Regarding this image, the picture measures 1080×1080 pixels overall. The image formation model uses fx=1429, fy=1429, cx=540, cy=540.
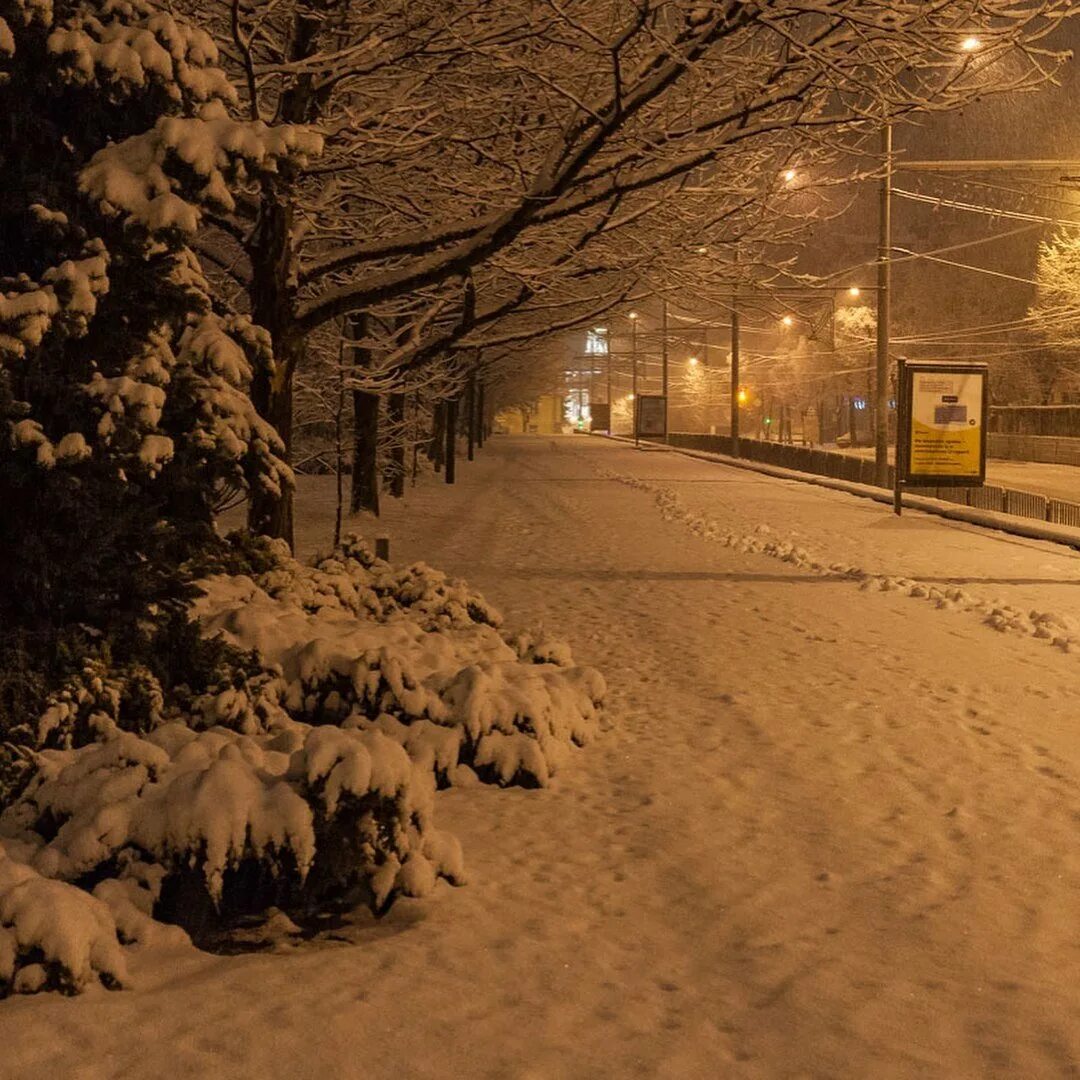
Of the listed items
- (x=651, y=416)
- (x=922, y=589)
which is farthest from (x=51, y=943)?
(x=651, y=416)

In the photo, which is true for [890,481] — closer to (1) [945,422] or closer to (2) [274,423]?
(1) [945,422]

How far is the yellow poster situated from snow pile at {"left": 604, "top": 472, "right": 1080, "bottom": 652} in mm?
3373

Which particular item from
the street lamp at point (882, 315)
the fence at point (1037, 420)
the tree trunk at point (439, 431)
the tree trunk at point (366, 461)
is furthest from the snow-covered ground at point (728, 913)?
the fence at point (1037, 420)

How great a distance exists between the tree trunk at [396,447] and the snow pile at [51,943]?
19891 millimetres

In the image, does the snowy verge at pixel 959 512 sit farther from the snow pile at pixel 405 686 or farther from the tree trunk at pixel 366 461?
the snow pile at pixel 405 686

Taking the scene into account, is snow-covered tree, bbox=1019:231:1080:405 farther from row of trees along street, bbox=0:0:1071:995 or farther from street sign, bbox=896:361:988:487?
row of trees along street, bbox=0:0:1071:995

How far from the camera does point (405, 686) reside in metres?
7.15

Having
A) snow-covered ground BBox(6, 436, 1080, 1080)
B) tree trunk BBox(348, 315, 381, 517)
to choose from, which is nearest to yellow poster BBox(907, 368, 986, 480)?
tree trunk BBox(348, 315, 381, 517)

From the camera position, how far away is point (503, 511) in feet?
82.9

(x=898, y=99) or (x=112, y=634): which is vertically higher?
(x=898, y=99)

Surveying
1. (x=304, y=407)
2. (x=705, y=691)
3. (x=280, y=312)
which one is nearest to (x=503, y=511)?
(x=304, y=407)

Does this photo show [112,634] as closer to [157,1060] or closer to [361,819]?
[361,819]

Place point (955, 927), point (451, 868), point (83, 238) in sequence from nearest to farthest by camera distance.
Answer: point (955, 927) → point (451, 868) → point (83, 238)

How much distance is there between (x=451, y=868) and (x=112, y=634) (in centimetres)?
204
